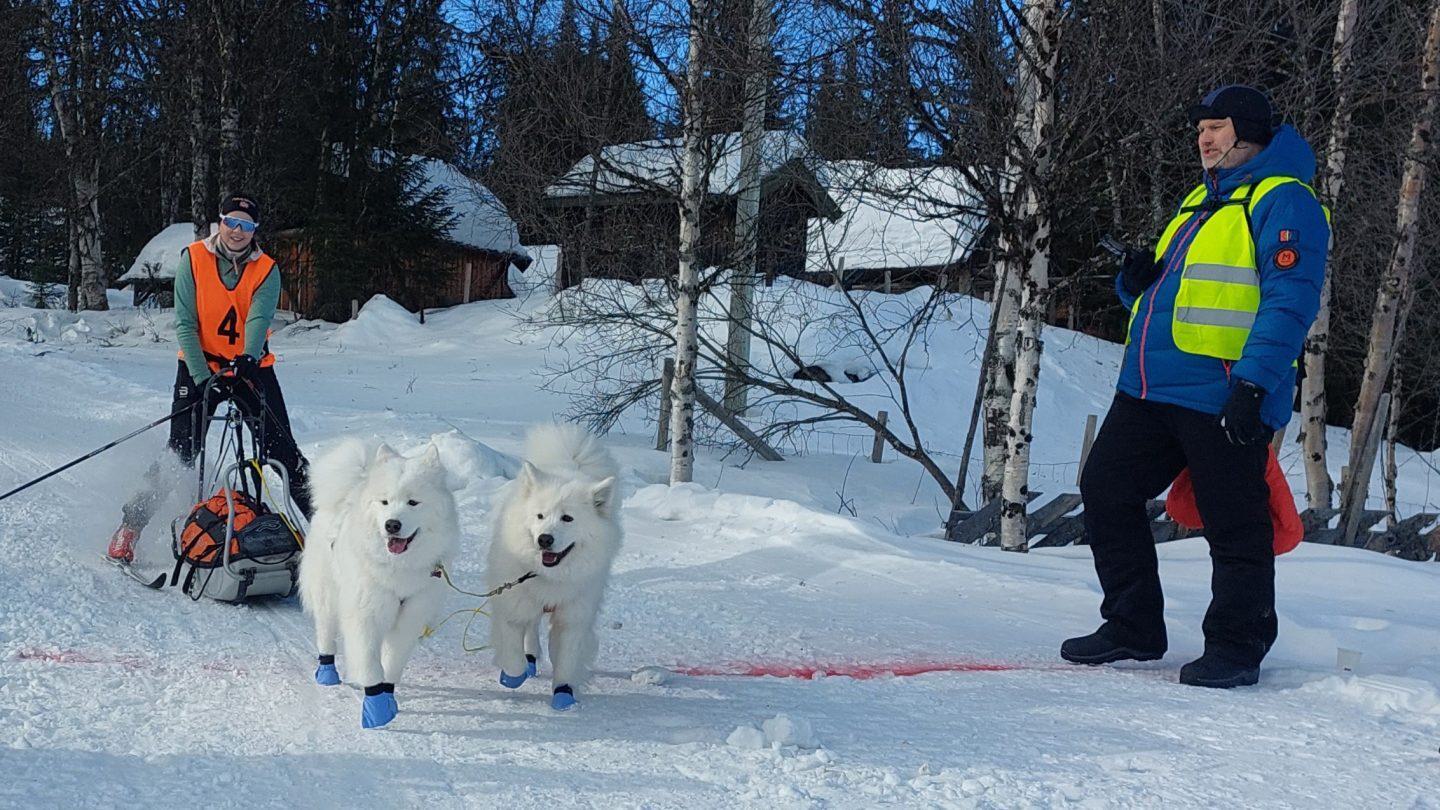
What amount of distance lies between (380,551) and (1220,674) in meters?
2.88

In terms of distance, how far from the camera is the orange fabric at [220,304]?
524 centimetres

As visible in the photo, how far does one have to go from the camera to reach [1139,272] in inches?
157

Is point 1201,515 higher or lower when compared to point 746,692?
higher

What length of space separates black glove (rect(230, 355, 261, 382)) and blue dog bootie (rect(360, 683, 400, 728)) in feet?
8.18

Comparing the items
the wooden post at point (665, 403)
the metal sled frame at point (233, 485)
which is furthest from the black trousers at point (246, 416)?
the wooden post at point (665, 403)

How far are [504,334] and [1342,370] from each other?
18.8 meters

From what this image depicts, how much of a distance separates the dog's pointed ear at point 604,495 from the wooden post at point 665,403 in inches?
Result: 260

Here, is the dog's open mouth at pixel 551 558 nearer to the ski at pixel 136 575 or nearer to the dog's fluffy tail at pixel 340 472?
the dog's fluffy tail at pixel 340 472

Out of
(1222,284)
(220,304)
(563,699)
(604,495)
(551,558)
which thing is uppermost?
(1222,284)

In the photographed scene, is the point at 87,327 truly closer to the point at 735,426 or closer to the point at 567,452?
the point at 735,426

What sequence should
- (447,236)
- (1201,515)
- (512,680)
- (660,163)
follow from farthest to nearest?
(447,236), (660,163), (1201,515), (512,680)

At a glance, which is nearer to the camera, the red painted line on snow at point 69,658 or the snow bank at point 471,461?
the red painted line on snow at point 69,658

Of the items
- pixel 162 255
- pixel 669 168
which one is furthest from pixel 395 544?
pixel 162 255

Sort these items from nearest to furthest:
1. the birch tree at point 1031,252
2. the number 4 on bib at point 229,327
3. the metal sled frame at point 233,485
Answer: the metal sled frame at point 233,485 < the number 4 on bib at point 229,327 < the birch tree at point 1031,252
